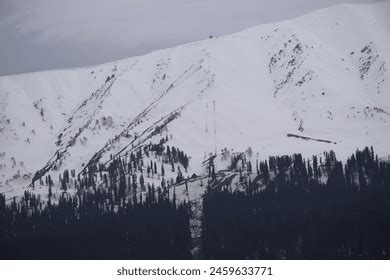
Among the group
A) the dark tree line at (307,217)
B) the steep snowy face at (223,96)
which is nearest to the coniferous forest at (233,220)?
the dark tree line at (307,217)

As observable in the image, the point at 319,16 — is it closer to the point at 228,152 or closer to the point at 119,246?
the point at 228,152

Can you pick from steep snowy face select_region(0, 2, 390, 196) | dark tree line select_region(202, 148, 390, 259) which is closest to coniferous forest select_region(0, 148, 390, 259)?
dark tree line select_region(202, 148, 390, 259)

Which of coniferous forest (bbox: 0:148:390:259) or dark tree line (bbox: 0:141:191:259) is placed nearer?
dark tree line (bbox: 0:141:191:259)

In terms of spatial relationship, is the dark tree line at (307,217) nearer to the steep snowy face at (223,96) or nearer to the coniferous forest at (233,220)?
the coniferous forest at (233,220)

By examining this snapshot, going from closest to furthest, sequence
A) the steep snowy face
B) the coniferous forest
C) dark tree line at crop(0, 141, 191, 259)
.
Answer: dark tree line at crop(0, 141, 191, 259) < the coniferous forest < the steep snowy face

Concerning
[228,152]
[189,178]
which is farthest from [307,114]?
[189,178]

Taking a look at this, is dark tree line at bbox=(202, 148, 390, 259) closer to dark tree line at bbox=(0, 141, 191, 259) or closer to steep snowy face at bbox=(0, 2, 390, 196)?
dark tree line at bbox=(0, 141, 191, 259)

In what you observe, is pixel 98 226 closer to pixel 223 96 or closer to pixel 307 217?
pixel 307 217
